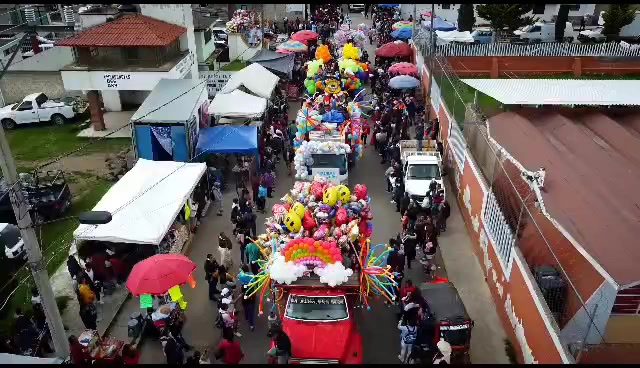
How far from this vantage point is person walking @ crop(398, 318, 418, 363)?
35.9 ft

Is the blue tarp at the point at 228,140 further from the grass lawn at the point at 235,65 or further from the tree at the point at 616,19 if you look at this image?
the tree at the point at 616,19

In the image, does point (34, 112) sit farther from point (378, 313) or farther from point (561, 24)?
point (561, 24)

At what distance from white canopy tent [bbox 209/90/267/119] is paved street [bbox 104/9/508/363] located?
5314 mm

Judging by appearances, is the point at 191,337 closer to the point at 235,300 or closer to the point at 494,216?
the point at 235,300

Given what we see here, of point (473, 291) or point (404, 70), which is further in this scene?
point (404, 70)

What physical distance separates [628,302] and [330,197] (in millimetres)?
6715

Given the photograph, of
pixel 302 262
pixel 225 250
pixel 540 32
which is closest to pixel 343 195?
pixel 302 262

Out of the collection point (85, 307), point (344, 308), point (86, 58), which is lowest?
point (85, 307)

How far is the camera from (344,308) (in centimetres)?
1067

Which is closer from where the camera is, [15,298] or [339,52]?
[15,298]

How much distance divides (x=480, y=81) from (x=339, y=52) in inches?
559

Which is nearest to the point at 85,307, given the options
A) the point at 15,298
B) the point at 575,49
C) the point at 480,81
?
the point at 15,298

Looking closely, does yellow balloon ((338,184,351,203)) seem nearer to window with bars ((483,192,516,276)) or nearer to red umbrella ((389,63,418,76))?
window with bars ((483,192,516,276))

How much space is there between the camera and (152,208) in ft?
47.3
